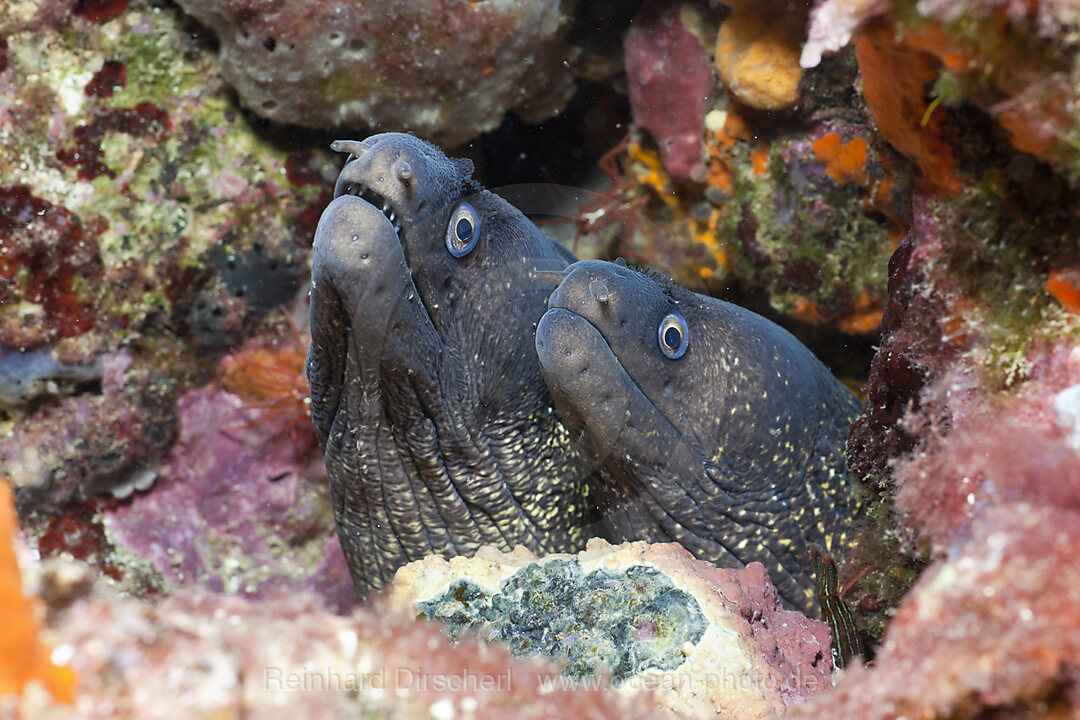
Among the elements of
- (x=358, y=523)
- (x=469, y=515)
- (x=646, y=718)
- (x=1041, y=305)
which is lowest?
(x=358, y=523)

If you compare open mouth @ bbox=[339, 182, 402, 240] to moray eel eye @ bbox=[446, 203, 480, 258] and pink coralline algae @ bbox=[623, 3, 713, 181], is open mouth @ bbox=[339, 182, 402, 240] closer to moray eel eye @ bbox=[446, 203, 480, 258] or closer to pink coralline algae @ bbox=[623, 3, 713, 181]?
moray eel eye @ bbox=[446, 203, 480, 258]

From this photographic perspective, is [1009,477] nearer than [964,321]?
Yes

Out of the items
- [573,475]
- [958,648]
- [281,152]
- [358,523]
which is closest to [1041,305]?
[958,648]

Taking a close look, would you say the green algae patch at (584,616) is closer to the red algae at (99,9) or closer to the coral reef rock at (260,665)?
the coral reef rock at (260,665)

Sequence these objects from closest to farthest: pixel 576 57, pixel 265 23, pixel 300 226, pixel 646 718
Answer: pixel 646 718, pixel 265 23, pixel 300 226, pixel 576 57

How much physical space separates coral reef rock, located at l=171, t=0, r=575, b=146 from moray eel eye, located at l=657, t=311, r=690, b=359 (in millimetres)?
2260

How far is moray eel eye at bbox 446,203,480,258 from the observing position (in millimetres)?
2689

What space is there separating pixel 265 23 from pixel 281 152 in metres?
0.88

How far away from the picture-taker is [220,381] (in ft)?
14.9

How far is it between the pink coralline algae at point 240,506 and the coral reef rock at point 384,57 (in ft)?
6.36

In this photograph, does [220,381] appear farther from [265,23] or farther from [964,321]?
[964,321]

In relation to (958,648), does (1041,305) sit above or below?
above

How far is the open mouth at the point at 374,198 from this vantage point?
245cm

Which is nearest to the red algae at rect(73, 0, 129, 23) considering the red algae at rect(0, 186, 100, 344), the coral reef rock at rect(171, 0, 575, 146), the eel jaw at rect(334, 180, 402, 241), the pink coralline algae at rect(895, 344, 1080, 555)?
the coral reef rock at rect(171, 0, 575, 146)
